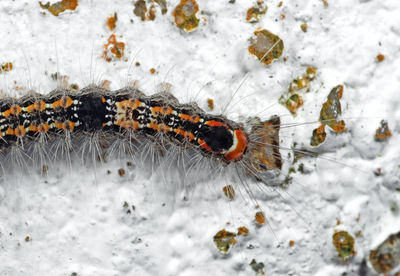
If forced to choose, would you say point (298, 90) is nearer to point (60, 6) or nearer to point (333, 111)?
point (333, 111)

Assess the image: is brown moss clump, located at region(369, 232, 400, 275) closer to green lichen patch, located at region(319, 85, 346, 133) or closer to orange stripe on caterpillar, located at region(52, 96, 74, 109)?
green lichen patch, located at region(319, 85, 346, 133)

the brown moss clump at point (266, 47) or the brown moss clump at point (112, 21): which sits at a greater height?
the brown moss clump at point (112, 21)

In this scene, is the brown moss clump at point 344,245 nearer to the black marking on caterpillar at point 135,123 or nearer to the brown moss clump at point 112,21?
the black marking on caterpillar at point 135,123

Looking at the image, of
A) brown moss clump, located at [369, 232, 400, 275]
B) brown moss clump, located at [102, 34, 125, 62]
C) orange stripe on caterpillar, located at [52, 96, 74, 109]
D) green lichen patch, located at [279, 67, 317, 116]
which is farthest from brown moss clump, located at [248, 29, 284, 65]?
brown moss clump, located at [369, 232, 400, 275]

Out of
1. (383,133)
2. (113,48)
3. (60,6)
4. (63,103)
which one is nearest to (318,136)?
(383,133)

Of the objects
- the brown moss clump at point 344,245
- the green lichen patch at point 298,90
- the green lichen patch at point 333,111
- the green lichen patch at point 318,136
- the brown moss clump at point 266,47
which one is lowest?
the brown moss clump at point 344,245

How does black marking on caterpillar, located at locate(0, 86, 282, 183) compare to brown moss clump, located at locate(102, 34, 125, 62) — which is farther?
brown moss clump, located at locate(102, 34, 125, 62)

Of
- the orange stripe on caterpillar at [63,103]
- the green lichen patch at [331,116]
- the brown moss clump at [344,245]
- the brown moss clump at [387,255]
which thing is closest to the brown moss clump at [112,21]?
the orange stripe on caterpillar at [63,103]
